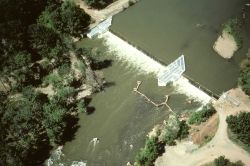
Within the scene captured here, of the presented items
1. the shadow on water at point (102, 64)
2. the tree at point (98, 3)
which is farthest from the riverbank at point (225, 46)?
the tree at point (98, 3)

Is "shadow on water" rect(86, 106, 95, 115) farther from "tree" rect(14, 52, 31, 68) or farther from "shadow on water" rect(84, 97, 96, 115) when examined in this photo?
"tree" rect(14, 52, 31, 68)

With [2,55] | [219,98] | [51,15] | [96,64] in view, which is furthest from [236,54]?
[2,55]

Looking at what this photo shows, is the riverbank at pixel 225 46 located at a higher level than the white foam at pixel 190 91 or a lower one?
higher

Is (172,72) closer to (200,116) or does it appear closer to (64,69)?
(200,116)

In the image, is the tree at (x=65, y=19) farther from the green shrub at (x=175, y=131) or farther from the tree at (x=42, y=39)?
the green shrub at (x=175, y=131)

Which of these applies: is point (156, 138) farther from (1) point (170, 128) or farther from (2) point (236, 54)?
(2) point (236, 54)

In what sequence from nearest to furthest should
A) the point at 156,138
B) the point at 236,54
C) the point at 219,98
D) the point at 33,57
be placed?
the point at 156,138 < the point at 219,98 < the point at 236,54 < the point at 33,57
